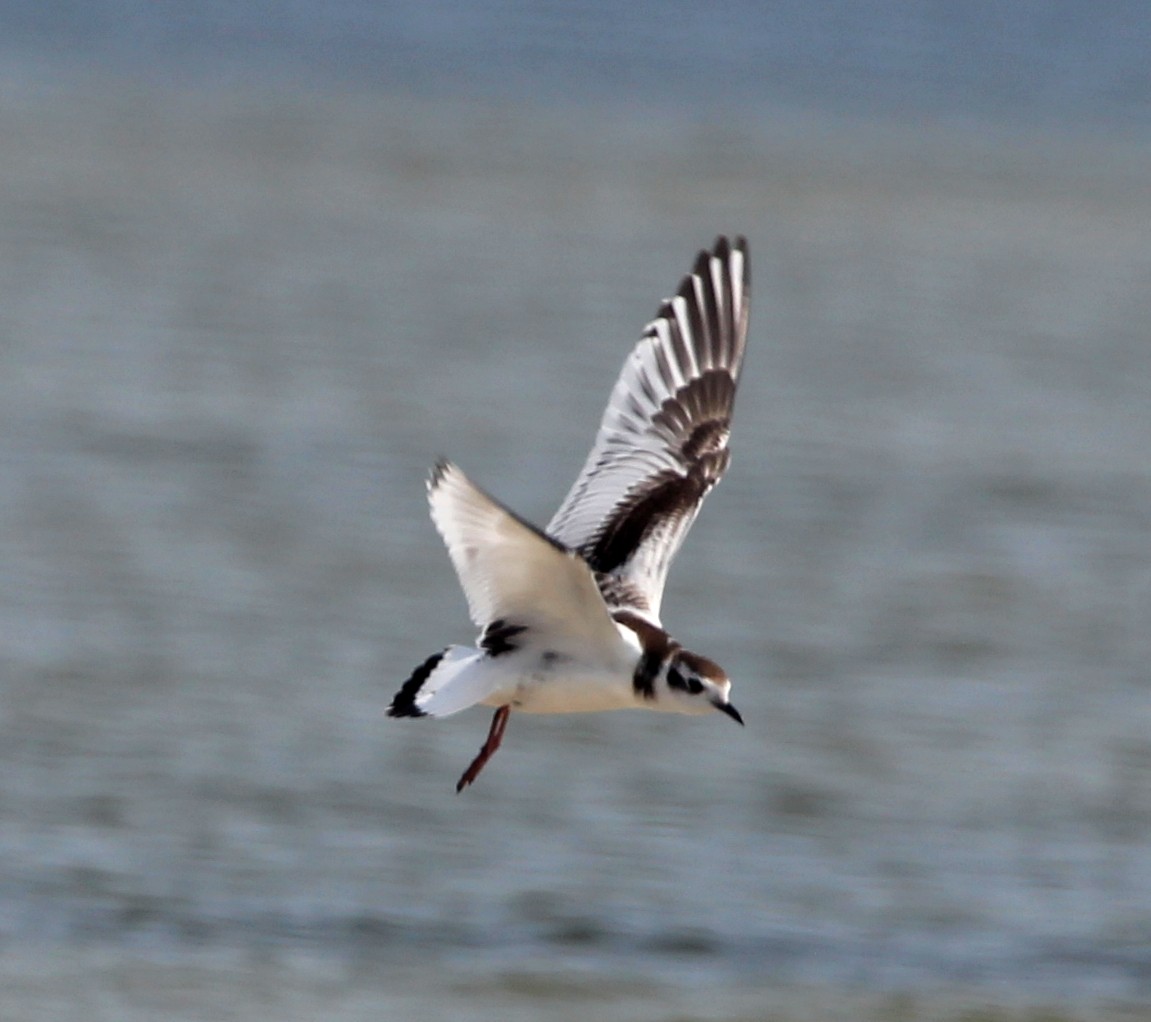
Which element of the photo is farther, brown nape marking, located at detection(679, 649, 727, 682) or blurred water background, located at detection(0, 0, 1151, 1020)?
blurred water background, located at detection(0, 0, 1151, 1020)

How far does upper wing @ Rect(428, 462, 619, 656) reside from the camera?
788 cm

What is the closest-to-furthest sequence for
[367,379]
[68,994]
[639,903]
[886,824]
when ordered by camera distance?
[68,994] < [639,903] < [886,824] < [367,379]

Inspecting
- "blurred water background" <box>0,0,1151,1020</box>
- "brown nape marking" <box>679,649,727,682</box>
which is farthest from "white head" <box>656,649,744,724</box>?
"blurred water background" <box>0,0,1151,1020</box>

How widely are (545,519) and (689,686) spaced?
7.49 meters

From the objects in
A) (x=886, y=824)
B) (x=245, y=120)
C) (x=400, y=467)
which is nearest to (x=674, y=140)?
(x=245, y=120)

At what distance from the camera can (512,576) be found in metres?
8.23

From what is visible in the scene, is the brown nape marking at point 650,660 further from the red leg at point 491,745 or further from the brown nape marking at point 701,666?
the red leg at point 491,745

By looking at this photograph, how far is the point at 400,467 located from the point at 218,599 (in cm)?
290

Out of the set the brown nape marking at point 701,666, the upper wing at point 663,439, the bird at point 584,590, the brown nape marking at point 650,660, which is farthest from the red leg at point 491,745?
the upper wing at point 663,439

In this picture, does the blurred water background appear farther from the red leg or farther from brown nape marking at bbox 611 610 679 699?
brown nape marking at bbox 611 610 679 699

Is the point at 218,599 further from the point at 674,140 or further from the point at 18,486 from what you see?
the point at 674,140

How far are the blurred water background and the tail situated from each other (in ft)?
8.33

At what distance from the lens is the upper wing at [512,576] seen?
7883mm

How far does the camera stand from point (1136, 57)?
34.1 metres
